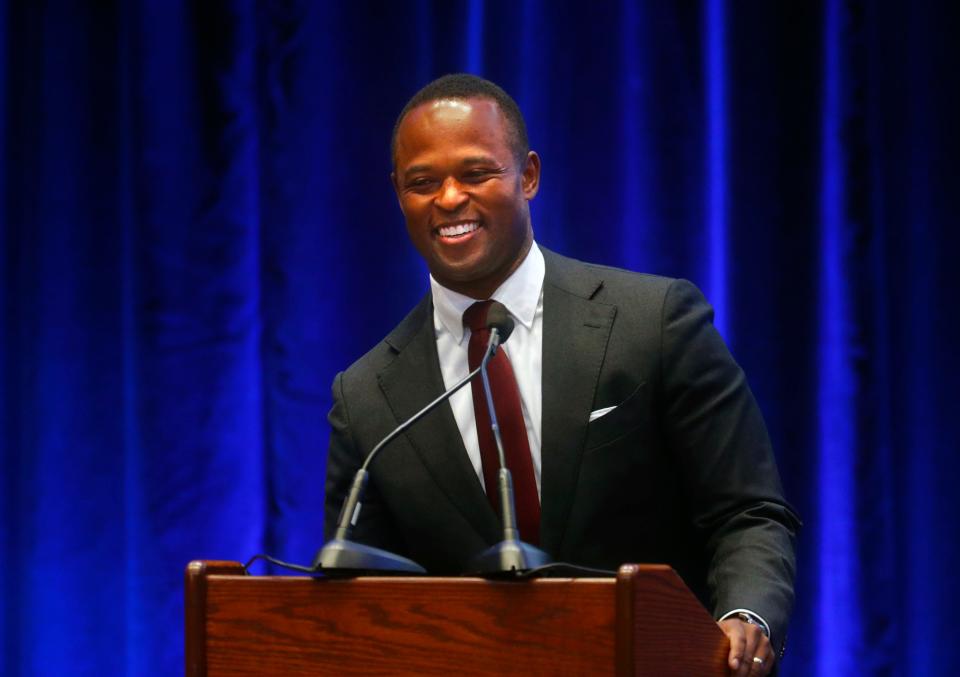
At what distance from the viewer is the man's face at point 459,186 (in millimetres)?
1926

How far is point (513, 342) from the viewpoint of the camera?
1973 millimetres

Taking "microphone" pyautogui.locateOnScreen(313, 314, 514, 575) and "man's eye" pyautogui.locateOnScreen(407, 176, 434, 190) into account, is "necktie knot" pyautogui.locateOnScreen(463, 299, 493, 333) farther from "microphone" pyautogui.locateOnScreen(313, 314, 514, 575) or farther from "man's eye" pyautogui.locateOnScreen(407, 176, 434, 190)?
"microphone" pyautogui.locateOnScreen(313, 314, 514, 575)

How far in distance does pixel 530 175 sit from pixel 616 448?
50 cm

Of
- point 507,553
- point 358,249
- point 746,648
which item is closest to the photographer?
point 507,553

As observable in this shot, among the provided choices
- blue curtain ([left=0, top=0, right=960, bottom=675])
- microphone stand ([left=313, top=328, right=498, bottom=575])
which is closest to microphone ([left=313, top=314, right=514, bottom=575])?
microphone stand ([left=313, top=328, right=498, bottom=575])

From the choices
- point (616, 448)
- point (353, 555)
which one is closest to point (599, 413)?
point (616, 448)

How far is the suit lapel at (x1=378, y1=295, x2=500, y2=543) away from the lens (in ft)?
6.06

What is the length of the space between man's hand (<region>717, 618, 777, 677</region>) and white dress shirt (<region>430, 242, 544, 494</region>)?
495mm

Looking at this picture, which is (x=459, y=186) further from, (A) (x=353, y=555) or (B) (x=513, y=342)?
(A) (x=353, y=555)

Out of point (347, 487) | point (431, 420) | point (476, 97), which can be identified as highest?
point (476, 97)

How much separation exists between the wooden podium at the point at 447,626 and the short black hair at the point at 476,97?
2.80ft

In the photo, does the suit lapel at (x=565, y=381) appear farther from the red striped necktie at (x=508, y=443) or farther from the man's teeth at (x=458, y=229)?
the man's teeth at (x=458, y=229)

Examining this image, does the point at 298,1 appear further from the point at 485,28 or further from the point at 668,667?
the point at 668,667

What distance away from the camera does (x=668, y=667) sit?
1.21m
